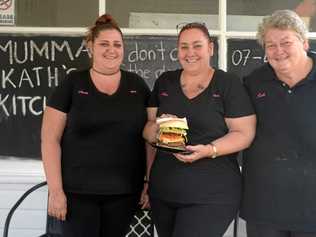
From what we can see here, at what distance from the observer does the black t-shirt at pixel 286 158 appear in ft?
7.67

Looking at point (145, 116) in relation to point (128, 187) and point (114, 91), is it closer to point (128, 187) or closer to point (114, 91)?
point (114, 91)

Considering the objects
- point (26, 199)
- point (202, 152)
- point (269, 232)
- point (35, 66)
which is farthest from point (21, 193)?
point (269, 232)

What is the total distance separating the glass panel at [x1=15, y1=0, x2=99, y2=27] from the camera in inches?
145

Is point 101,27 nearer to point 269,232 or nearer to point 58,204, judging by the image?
point 58,204

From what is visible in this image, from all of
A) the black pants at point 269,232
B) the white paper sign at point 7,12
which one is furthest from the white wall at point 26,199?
the black pants at point 269,232

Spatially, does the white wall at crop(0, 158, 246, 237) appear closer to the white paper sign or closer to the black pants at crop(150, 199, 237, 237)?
the white paper sign

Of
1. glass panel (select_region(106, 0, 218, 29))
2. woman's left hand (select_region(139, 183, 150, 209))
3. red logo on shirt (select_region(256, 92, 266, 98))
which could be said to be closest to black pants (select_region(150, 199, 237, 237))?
woman's left hand (select_region(139, 183, 150, 209))

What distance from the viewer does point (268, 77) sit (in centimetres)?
247

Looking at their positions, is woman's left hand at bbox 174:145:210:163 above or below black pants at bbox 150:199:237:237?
above

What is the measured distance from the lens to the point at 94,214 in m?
2.68

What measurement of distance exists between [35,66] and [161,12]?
0.94m

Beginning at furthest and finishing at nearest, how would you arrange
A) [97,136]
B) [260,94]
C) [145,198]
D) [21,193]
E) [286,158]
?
1. [21,193]
2. [145,198]
3. [97,136]
4. [260,94]
5. [286,158]

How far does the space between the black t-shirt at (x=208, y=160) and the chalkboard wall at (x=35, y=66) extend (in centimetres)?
121

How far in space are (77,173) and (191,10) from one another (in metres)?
1.59
